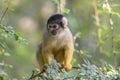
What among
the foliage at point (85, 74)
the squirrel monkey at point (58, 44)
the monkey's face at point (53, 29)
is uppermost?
the monkey's face at point (53, 29)

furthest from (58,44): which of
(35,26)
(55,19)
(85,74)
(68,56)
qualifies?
(35,26)

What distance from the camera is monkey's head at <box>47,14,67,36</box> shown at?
4.09 metres

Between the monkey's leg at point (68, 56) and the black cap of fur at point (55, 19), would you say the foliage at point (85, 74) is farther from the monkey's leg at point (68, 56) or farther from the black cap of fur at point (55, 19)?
the monkey's leg at point (68, 56)

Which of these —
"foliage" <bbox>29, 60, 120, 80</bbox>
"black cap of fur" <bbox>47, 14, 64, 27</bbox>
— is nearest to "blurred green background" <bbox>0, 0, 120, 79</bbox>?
"black cap of fur" <bbox>47, 14, 64, 27</bbox>

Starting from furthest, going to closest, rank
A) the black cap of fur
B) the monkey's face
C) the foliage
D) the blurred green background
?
1. the blurred green background
2. the monkey's face
3. the black cap of fur
4. the foliage

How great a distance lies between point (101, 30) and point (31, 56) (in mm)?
3348

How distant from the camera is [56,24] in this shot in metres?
4.27

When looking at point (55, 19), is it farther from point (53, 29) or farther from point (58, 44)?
point (58, 44)

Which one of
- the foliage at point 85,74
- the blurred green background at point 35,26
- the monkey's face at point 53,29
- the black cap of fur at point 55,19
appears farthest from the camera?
the blurred green background at point 35,26

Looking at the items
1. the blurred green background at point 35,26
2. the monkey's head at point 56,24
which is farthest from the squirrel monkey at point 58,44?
the blurred green background at point 35,26

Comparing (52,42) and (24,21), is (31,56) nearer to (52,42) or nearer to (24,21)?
(24,21)

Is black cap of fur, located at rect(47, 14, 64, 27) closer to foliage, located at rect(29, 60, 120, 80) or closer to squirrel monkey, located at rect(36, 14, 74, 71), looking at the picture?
squirrel monkey, located at rect(36, 14, 74, 71)

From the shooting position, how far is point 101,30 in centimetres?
482

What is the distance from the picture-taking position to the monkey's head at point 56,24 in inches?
161
